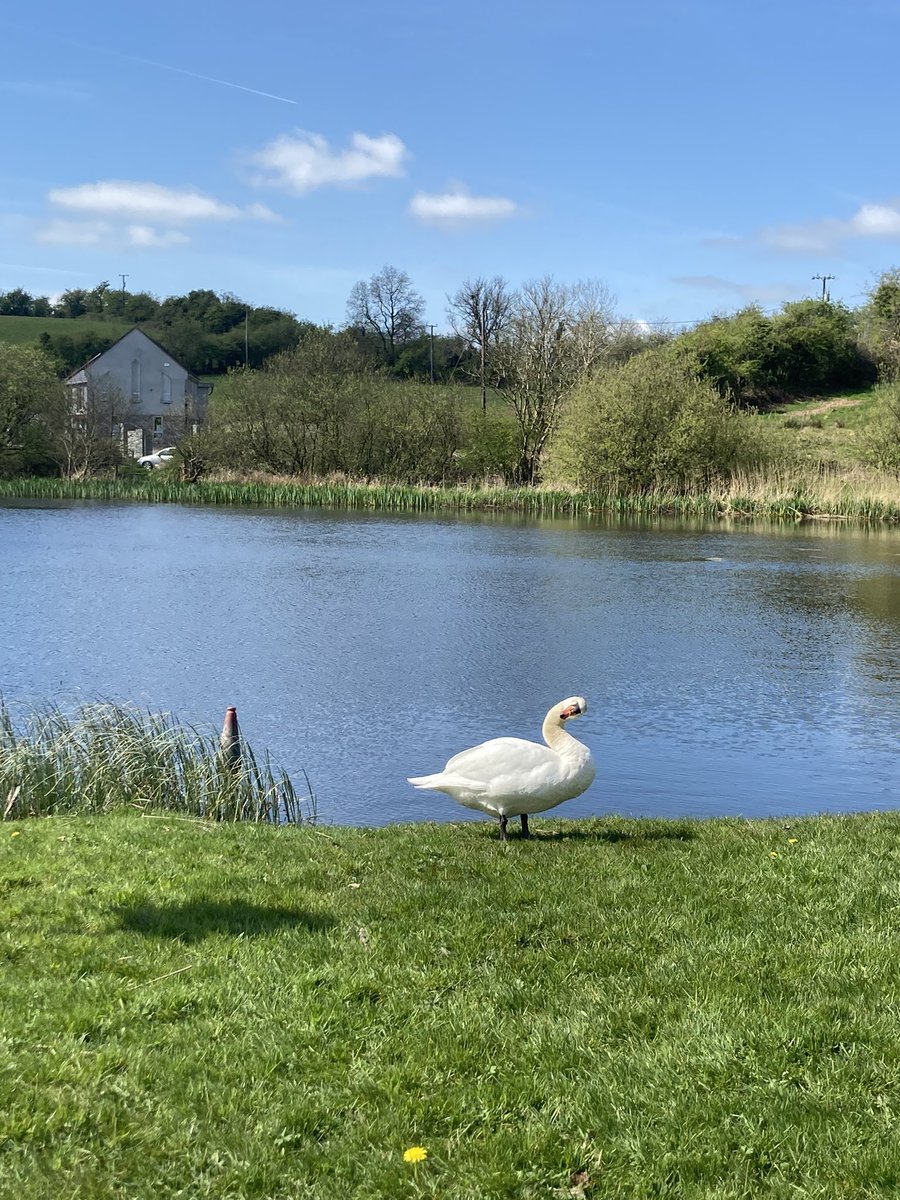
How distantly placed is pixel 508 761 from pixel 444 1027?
3527 millimetres

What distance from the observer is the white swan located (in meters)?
8.13

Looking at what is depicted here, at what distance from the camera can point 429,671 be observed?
17641 mm

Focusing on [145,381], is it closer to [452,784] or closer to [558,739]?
[558,739]

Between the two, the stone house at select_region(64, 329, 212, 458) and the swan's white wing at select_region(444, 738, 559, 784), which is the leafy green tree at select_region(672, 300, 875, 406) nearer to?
the stone house at select_region(64, 329, 212, 458)

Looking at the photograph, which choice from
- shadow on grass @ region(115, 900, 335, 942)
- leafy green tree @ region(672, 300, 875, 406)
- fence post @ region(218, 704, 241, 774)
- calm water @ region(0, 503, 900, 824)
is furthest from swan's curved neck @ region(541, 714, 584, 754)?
leafy green tree @ region(672, 300, 875, 406)

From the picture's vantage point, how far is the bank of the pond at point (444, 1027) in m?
3.81

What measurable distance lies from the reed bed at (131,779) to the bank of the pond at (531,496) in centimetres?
4055

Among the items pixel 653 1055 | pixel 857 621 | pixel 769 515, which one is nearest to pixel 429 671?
pixel 857 621

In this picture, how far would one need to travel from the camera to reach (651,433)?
50688 millimetres

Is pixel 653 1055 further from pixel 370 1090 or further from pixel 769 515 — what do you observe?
pixel 769 515

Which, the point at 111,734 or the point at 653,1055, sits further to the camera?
the point at 111,734

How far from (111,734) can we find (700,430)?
42.2 meters

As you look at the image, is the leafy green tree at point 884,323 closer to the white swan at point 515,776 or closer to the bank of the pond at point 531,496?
the bank of the pond at point 531,496

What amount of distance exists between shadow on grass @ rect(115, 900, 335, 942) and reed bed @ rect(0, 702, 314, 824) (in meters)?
3.54
